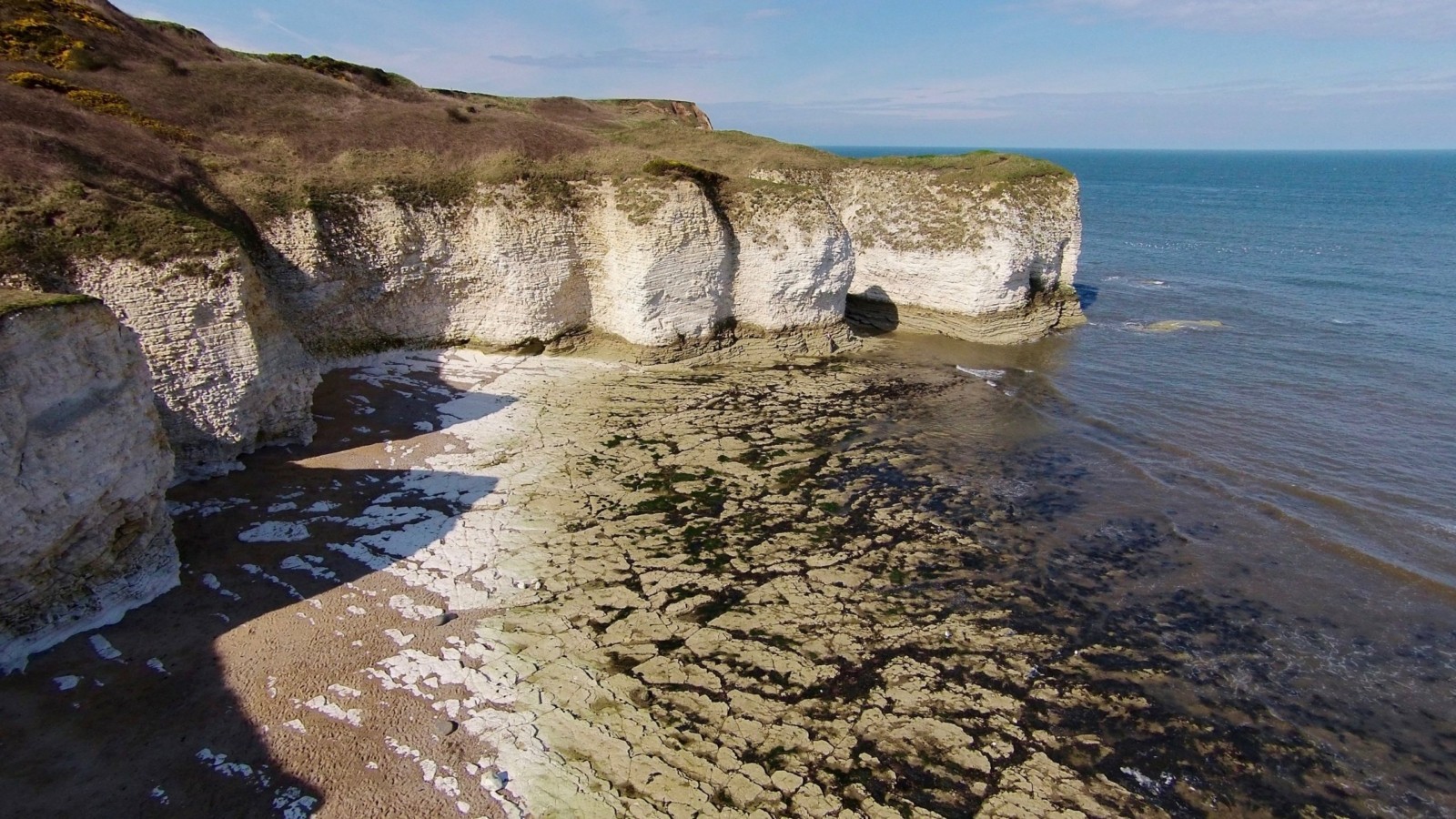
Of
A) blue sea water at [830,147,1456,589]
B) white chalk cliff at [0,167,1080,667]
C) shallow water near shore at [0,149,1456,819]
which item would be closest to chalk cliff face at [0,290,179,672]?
white chalk cliff at [0,167,1080,667]

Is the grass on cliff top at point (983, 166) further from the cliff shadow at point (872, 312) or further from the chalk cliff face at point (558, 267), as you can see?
the chalk cliff face at point (558, 267)

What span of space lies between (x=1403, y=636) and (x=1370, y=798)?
15.4ft

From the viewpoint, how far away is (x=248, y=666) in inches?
431

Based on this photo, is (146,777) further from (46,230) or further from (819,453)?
(819,453)

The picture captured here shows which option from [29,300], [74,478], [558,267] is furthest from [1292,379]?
[29,300]

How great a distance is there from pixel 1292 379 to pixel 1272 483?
32.5 ft

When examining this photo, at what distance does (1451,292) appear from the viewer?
117 feet

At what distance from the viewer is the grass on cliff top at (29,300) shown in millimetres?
10625

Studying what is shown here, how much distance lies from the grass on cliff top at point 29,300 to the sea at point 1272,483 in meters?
17.7

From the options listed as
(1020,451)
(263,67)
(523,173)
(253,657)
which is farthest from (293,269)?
(1020,451)

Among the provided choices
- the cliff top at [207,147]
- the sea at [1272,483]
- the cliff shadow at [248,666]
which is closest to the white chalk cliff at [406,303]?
the cliff top at [207,147]

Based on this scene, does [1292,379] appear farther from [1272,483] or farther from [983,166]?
[983,166]

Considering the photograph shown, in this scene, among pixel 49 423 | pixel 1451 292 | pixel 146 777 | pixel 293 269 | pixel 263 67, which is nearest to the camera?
Answer: pixel 146 777

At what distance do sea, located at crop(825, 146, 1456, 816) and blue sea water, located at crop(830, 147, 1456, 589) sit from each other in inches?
3.8
